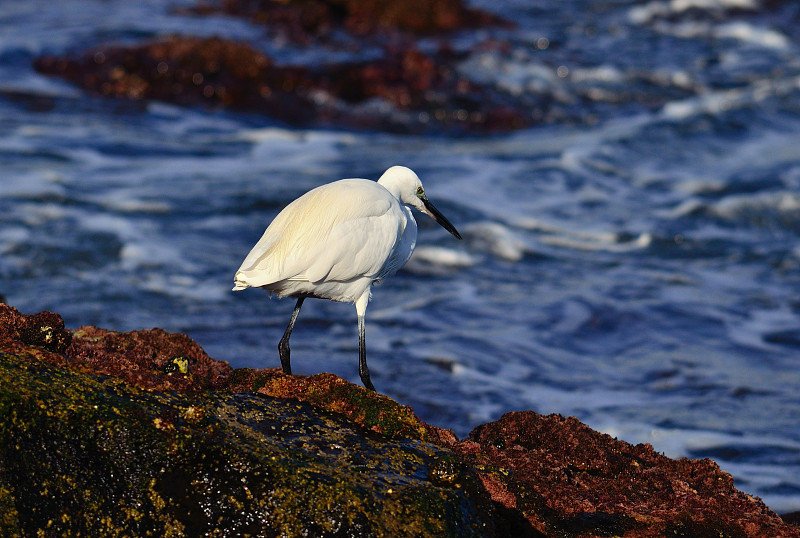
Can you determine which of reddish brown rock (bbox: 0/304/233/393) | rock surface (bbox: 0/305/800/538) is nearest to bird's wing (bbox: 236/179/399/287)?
reddish brown rock (bbox: 0/304/233/393)

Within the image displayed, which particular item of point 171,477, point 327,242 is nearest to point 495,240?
point 327,242

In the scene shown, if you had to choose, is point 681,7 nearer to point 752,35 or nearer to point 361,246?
point 752,35

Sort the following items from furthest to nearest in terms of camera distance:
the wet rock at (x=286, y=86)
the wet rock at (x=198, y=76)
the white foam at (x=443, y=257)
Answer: the wet rock at (x=198, y=76)
the wet rock at (x=286, y=86)
the white foam at (x=443, y=257)

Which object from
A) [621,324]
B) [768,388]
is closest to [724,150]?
[621,324]

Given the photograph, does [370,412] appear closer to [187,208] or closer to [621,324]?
[621,324]

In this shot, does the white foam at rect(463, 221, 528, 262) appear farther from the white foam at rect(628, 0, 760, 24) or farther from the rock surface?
the white foam at rect(628, 0, 760, 24)

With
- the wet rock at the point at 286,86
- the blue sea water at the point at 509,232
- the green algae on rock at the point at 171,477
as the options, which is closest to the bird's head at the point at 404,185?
the blue sea water at the point at 509,232

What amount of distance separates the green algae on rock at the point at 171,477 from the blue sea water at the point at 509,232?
11.0 feet

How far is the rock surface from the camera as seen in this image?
3090mm

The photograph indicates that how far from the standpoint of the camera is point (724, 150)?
51.1 feet

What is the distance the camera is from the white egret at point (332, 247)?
5.07 metres

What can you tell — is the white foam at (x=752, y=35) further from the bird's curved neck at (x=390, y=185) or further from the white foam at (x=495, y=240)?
the bird's curved neck at (x=390, y=185)

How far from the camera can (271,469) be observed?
326 centimetres

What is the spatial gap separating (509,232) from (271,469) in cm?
886
